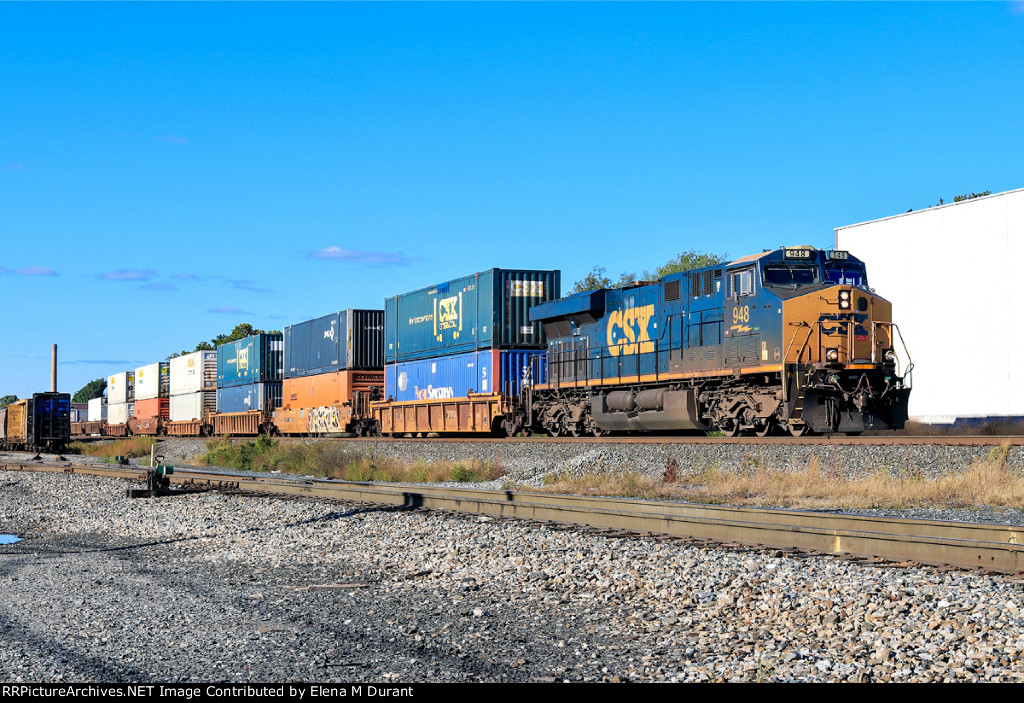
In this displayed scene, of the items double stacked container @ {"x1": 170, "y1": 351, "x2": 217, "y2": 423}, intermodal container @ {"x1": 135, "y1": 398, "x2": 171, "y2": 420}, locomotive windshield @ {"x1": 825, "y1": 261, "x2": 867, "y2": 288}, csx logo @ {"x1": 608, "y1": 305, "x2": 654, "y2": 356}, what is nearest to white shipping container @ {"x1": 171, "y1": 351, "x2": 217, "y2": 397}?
double stacked container @ {"x1": 170, "y1": 351, "x2": 217, "y2": 423}

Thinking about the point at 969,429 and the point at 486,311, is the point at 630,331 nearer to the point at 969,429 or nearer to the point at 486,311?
the point at 486,311

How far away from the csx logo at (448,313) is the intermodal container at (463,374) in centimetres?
97

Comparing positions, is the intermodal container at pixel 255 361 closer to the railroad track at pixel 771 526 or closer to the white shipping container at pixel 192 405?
the white shipping container at pixel 192 405

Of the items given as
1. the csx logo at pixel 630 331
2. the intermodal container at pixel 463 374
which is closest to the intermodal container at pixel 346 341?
the intermodal container at pixel 463 374

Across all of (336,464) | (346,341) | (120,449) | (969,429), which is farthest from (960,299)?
(120,449)

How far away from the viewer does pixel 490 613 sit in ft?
23.7

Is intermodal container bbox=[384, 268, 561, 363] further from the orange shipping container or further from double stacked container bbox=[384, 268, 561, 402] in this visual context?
the orange shipping container

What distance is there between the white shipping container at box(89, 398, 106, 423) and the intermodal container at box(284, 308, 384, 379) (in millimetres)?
42544

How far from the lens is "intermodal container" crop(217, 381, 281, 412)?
41938 mm

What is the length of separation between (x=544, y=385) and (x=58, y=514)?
12691 mm

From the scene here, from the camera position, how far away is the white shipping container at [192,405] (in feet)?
162

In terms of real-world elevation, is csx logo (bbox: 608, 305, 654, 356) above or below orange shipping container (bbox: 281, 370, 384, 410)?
above

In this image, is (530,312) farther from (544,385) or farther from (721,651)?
(721,651)
